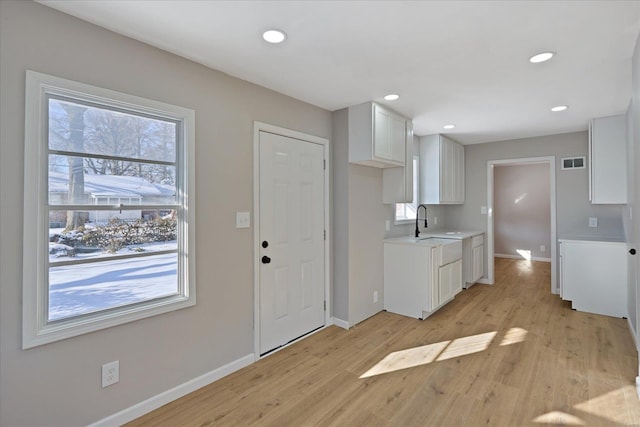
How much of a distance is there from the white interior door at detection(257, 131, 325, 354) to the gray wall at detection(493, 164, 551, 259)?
6.30m

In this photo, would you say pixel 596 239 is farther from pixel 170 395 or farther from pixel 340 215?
pixel 170 395

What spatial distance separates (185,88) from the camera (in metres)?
2.25

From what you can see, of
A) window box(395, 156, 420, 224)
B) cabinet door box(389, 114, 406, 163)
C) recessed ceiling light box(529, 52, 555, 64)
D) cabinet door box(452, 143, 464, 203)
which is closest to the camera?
recessed ceiling light box(529, 52, 555, 64)

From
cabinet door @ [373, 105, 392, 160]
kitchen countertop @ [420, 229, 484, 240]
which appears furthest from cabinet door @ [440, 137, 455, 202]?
cabinet door @ [373, 105, 392, 160]

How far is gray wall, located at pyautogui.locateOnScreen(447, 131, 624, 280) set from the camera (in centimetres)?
432

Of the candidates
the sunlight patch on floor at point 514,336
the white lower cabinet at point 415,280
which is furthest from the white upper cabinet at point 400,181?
the sunlight patch on floor at point 514,336

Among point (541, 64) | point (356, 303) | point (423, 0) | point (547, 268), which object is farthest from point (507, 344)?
point (547, 268)

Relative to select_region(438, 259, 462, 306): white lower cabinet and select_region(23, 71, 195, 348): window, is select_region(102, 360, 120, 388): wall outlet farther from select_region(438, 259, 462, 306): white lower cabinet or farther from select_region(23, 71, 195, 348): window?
select_region(438, 259, 462, 306): white lower cabinet

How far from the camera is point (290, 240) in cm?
305

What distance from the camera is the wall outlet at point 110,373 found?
186 cm

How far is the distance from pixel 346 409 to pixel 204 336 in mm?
1154

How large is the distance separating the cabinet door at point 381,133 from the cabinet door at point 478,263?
8.50 ft

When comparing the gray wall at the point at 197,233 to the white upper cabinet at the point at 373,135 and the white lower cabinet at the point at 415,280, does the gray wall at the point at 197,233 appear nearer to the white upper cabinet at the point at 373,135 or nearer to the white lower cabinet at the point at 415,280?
the white upper cabinet at the point at 373,135

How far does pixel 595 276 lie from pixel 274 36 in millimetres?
4464
